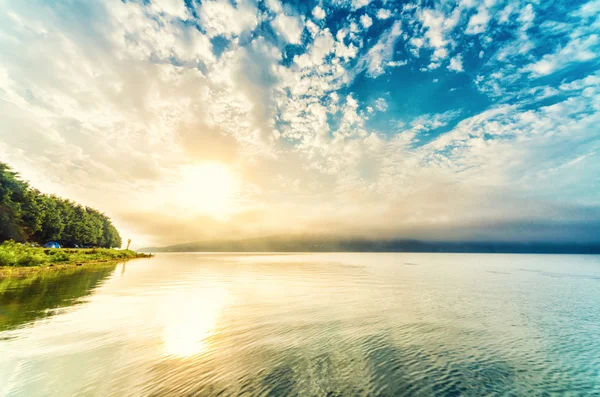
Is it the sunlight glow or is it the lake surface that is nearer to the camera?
the lake surface

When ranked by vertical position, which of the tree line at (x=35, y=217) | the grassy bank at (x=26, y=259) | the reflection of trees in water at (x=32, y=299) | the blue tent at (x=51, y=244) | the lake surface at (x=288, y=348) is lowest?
the lake surface at (x=288, y=348)

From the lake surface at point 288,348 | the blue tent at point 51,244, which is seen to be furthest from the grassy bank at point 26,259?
the blue tent at point 51,244

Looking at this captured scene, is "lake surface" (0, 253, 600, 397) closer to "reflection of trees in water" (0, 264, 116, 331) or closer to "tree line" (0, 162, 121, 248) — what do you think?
"reflection of trees in water" (0, 264, 116, 331)

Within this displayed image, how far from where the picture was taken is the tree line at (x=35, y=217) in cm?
6512

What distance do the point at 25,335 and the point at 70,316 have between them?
5445 mm

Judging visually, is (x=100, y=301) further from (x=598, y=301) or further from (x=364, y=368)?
(x=598, y=301)

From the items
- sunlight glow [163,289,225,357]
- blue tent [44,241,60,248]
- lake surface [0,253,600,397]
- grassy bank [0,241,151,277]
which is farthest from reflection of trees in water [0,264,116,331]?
blue tent [44,241,60,248]

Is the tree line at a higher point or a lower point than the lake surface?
higher

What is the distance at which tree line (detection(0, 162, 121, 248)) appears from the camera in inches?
2564

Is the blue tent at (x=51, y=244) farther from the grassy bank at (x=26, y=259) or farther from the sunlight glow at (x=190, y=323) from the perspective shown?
the sunlight glow at (x=190, y=323)

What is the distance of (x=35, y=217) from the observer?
7606 centimetres

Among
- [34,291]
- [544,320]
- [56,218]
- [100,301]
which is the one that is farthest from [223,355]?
[56,218]

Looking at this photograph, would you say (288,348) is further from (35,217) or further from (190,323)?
(35,217)

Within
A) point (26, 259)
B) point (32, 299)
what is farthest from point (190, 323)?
point (26, 259)
